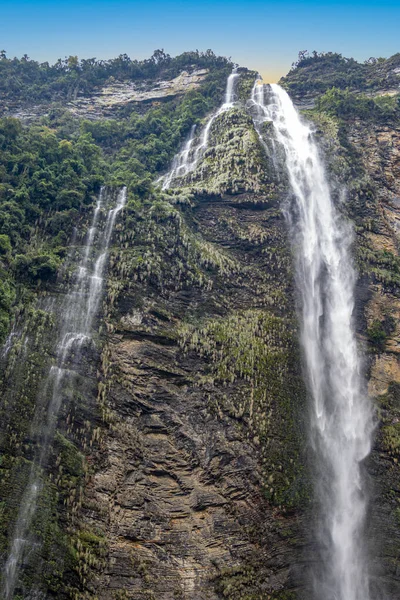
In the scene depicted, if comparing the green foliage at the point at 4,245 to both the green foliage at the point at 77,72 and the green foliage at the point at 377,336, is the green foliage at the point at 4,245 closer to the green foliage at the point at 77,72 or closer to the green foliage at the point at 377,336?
the green foliage at the point at 377,336

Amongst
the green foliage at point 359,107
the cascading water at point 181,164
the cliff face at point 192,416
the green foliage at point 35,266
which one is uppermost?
the green foliage at point 359,107

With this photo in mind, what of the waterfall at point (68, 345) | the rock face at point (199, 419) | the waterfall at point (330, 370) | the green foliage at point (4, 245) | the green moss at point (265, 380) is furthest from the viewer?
the green foliage at point (4, 245)

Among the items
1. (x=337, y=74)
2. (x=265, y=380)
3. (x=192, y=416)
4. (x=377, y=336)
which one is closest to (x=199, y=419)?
(x=192, y=416)

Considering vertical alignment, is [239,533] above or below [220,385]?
below

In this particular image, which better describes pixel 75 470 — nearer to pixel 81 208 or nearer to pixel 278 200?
pixel 81 208

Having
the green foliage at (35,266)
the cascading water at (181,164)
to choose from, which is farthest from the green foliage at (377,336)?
the cascading water at (181,164)

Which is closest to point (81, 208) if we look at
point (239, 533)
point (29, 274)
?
point (29, 274)
